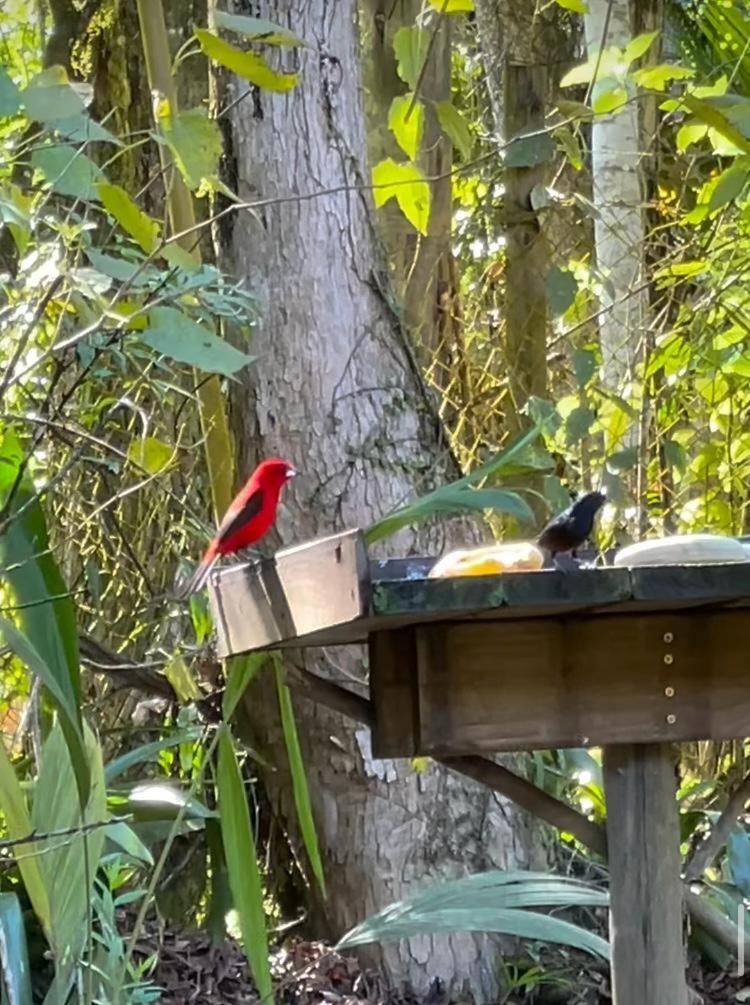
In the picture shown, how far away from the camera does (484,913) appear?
1937 millimetres

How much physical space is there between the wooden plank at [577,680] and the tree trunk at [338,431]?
4.12 feet

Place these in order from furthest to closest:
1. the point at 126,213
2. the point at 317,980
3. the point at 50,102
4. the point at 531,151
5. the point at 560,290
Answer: the point at 560,290 < the point at 531,151 < the point at 317,980 < the point at 126,213 < the point at 50,102

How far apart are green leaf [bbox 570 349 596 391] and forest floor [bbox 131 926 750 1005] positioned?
144cm

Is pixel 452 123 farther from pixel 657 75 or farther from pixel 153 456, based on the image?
pixel 153 456

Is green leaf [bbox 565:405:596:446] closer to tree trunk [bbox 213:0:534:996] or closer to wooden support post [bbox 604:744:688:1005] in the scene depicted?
tree trunk [bbox 213:0:534:996]

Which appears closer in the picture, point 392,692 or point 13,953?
point 392,692

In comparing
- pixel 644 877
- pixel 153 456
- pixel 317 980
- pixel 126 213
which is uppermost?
pixel 126 213

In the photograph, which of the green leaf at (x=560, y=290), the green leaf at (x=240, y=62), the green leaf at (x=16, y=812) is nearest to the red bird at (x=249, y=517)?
the green leaf at (x=16, y=812)

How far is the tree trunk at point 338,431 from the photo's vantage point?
3.01m

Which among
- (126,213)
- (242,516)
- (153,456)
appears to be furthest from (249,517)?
(126,213)

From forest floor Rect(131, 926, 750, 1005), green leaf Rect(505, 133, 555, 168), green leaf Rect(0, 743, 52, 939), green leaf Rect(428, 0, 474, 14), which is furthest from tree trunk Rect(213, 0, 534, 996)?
green leaf Rect(0, 743, 52, 939)

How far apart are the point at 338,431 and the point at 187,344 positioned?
5.00 ft

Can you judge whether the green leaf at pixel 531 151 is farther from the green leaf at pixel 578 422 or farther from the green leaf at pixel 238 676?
the green leaf at pixel 238 676

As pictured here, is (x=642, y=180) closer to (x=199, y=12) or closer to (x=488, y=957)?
(x=199, y=12)
